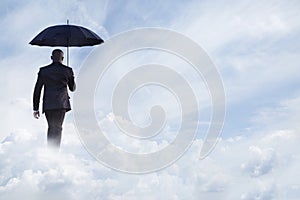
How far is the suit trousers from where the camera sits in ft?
55.3

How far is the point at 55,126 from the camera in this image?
1694 cm

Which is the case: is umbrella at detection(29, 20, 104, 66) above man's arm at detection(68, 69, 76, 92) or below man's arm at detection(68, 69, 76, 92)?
above

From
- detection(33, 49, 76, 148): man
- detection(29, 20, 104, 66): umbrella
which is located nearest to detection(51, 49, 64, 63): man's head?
detection(33, 49, 76, 148): man

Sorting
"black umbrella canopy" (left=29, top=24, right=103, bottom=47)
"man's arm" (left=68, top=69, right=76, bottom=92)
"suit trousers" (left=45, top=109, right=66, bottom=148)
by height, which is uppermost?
"black umbrella canopy" (left=29, top=24, right=103, bottom=47)

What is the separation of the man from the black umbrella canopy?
116 centimetres

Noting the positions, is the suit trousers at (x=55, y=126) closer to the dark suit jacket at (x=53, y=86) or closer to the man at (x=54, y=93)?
the man at (x=54, y=93)

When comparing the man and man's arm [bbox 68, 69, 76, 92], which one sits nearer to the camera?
the man

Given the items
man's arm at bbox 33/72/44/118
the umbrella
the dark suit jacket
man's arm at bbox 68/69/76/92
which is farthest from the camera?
the umbrella

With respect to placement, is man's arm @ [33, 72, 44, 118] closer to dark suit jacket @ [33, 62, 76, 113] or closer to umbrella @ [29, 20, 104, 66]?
dark suit jacket @ [33, 62, 76, 113]

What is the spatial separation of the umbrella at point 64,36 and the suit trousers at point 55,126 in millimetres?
2693

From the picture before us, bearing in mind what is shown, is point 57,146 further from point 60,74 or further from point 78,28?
point 78,28

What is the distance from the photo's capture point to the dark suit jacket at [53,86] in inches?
652

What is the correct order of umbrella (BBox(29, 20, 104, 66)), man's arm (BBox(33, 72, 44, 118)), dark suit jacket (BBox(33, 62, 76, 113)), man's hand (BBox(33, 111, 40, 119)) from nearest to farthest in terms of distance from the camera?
dark suit jacket (BBox(33, 62, 76, 113)) < man's arm (BBox(33, 72, 44, 118)) < man's hand (BBox(33, 111, 40, 119)) < umbrella (BBox(29, 20, 104, 66))

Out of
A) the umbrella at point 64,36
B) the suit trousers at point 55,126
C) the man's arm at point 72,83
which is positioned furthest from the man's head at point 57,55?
the suit trousers at point 55,126
